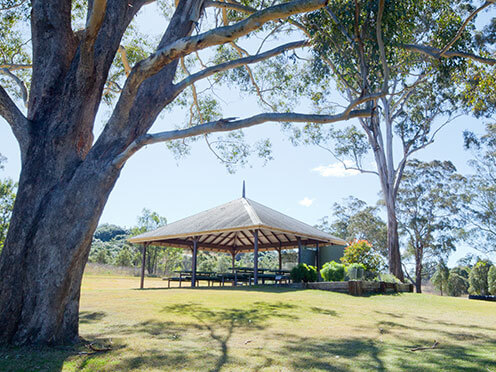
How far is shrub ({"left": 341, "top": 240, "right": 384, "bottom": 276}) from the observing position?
13.1m

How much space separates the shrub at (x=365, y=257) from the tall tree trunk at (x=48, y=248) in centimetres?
1082

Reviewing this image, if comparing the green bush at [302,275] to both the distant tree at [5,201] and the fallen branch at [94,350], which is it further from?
the distant tree at [5,201]

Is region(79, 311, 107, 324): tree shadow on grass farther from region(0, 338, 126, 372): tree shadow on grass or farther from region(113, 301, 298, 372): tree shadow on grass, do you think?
region(0, 338, 126, 372): tree shadow on grass

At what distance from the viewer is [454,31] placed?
9.20 metres

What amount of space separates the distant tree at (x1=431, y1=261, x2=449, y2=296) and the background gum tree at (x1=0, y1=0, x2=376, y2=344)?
107 feet

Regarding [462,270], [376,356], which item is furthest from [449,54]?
[462,270]

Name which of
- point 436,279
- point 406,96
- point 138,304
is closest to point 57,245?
point 138,304

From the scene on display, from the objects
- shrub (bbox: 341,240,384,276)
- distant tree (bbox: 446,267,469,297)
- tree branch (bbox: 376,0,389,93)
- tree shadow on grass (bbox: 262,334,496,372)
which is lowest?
distant tree (bbox: 446,267,469,297)

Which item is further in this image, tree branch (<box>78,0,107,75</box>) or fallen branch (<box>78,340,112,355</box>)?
tree branch (<box>78,0,107,75</box>)

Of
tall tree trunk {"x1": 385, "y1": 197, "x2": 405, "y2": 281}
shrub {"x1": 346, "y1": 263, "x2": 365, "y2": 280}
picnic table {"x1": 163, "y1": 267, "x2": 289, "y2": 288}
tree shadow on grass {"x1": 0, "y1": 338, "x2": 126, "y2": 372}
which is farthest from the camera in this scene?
tall tree trunk {"x1": 385, "y1": 197, "x2": 405, "y2": 281}

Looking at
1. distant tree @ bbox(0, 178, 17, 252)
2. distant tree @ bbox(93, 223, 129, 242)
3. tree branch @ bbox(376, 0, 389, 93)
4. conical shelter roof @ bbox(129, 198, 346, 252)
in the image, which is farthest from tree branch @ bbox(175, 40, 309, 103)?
distant tree @ bbox(93, 223, 129, 242)

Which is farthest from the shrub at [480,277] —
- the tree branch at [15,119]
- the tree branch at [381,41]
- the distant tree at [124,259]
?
the distant tree at [124,259]

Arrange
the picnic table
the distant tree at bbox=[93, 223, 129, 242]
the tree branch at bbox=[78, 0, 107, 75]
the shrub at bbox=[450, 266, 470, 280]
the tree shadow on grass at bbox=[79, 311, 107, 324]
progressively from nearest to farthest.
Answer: the tree branch at bbox=[78, 0, 107, 75] → the tree shadow on grass at bbox=[79, 311, 107, 324] → the picnic table → the shrub at bbox=[450, 266, 470, 280] → the distant tree at bbox=[93, 223, 129, 242]

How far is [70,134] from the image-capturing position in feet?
14.3
